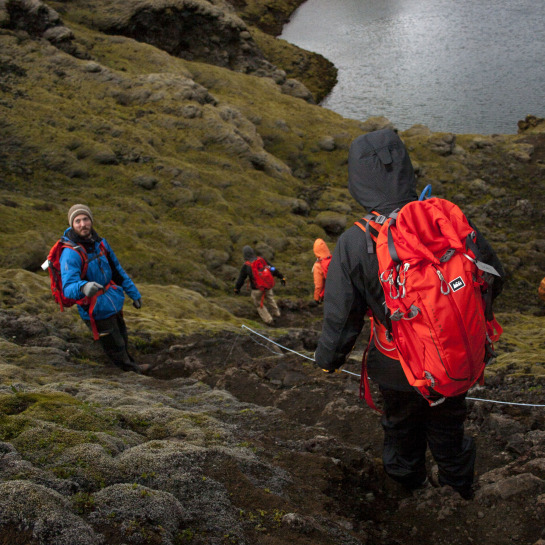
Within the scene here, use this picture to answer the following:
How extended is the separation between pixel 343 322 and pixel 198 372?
24.2 ft

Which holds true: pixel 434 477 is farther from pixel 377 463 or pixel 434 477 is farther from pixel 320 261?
pixel 320 261

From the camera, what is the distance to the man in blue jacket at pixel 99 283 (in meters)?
9.02

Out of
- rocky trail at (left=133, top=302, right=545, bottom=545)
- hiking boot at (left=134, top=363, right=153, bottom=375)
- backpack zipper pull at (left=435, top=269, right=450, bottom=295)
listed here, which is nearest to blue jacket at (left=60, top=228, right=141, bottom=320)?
hiking boot at (left=134, top=363, right=153, bottom=375)

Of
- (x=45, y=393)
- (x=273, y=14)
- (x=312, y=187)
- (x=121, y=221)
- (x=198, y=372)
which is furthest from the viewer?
(x=273, y=14)

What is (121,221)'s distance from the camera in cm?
2464

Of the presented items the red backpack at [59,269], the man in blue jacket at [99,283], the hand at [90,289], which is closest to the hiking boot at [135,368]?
the man in blue jacket at [99,283]

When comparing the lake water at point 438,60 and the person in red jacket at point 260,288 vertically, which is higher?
the lake water at point 438,60

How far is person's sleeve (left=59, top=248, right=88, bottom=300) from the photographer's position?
8891mm

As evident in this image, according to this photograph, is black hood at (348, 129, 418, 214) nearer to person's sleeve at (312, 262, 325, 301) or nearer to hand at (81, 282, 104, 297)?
hand at (81, 282, 104, 297)

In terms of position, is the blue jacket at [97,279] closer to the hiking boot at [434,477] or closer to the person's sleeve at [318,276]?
the hiking boot at [434,477]

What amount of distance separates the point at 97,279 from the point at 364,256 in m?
6.66

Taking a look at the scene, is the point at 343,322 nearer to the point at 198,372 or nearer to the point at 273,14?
the point at 198,372

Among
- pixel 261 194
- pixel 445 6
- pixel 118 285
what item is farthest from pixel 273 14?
pixel 118 285

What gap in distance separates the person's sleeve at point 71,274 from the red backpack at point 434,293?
6253 mm
